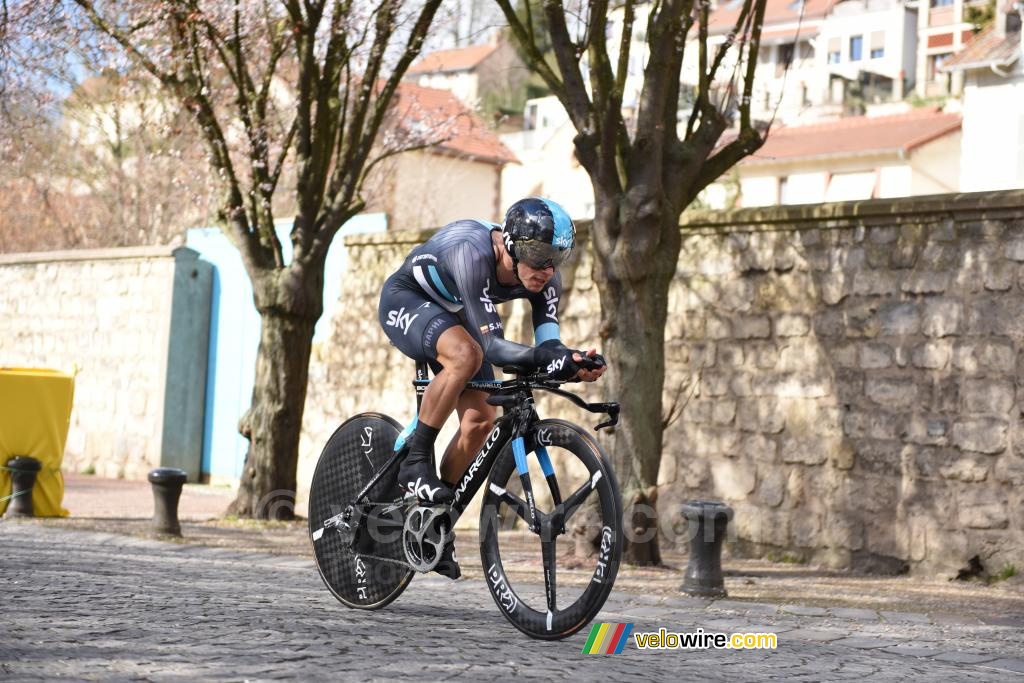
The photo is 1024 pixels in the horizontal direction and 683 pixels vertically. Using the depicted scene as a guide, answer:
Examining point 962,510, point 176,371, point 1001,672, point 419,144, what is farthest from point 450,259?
point 176,371

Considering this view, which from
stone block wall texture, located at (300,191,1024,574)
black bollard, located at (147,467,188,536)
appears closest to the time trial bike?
black bollard, located at (147,467,188,536)

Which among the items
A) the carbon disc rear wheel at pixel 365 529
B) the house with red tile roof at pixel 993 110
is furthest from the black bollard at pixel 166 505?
the house with red tile roof at pixel 993 110

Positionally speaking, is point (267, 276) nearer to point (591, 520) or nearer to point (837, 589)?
point (591, 520)

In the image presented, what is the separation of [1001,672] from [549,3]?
16.6 feet

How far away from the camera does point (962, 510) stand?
8.69 metres

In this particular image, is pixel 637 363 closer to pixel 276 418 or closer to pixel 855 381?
pixel 855 381

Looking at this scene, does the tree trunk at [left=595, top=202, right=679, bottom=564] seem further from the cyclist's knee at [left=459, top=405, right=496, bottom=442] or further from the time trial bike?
the cyclist's knee at [left=459, top=405, right=496, bottom=442]

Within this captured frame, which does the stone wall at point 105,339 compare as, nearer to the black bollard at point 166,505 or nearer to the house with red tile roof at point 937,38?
the black bollard at point 166,505

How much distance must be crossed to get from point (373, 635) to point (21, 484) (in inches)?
246

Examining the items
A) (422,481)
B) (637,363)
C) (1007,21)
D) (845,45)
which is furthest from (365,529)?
(845,45)

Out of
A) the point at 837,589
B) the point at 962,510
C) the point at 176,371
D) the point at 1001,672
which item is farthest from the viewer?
the point at 176,371

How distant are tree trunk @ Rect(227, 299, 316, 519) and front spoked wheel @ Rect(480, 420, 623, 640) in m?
5.93

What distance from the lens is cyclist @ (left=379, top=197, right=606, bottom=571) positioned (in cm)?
514

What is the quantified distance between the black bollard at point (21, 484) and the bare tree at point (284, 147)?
171cm
